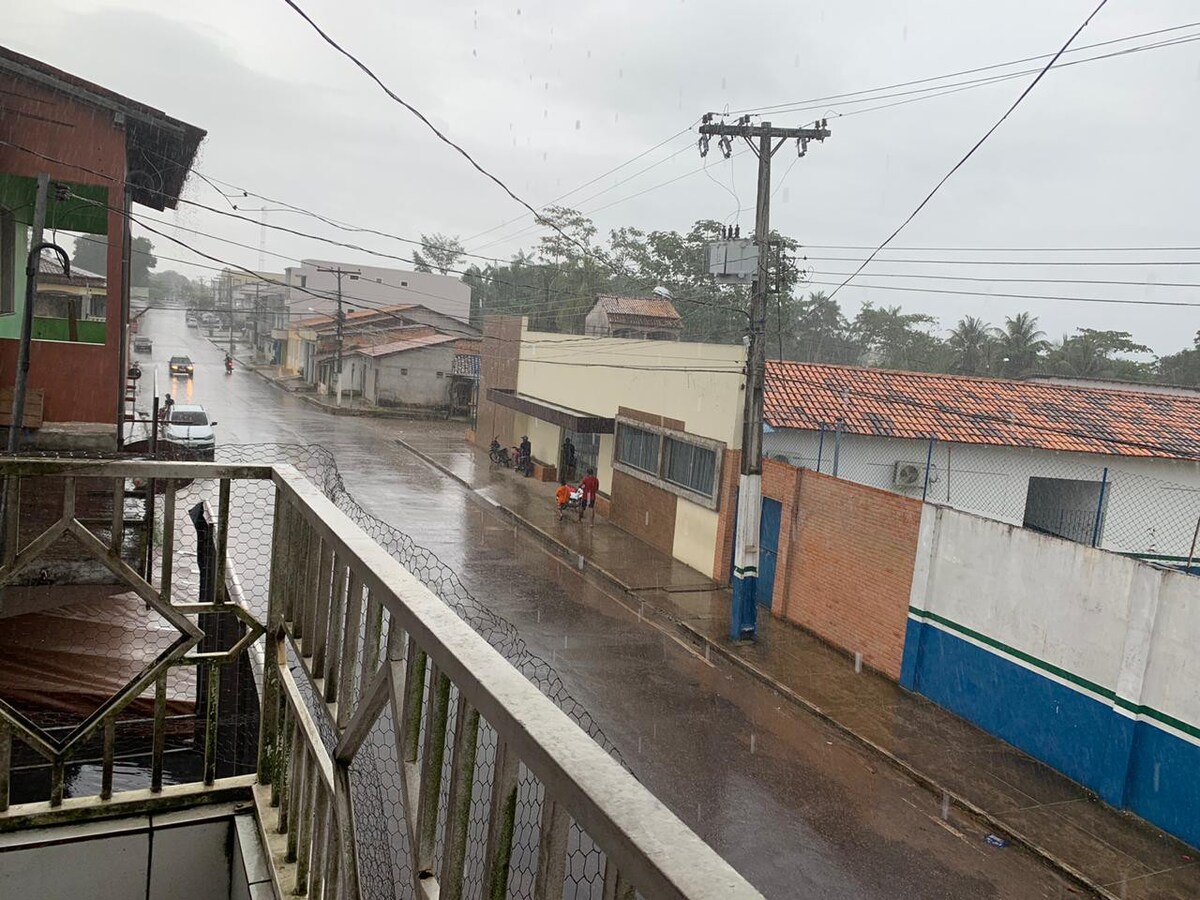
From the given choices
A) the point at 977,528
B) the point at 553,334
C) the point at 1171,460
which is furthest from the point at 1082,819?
the point at 553,334

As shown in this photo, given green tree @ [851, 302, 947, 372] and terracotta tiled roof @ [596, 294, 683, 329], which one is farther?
green tree @ [851, 302, 947, 372]

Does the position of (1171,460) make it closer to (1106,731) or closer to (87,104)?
(1106,731)

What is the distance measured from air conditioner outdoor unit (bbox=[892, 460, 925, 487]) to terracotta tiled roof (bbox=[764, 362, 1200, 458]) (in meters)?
0.57

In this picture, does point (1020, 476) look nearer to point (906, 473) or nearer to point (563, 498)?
point (906, 473)

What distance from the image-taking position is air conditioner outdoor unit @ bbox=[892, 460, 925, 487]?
1489 cm

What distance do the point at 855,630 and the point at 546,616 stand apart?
4.32 m

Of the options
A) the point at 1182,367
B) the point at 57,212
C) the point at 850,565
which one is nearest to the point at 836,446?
the point at 850,565

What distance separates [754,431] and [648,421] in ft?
18.8

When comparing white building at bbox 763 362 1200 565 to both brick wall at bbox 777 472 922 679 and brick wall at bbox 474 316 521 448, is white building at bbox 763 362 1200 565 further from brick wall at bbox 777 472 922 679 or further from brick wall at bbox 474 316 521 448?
brick wall at bbox 474 316 521 448

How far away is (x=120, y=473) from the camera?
323 centimetres

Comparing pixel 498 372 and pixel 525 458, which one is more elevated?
pixel 498 372

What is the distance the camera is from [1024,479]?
50.1ft

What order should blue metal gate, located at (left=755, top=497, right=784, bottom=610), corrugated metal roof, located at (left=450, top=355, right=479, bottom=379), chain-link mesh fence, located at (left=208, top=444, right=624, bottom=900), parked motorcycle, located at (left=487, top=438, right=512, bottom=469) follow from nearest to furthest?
chain-link mesh fence, located at (left=208, top=444, right=624, bottom=900)
blue metal gate, located at (left=755, top=497, right=784, bottom=610)
parked motorcycle, located at (left=487, top=438, right=512, bottom=469)
corrugated metal roof, located at (left=450, top=355, right=479, bottom=379)

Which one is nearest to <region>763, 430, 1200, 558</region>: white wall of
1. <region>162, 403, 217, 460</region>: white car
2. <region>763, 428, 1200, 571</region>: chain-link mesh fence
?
<region>763, 428, 1200, 571</region>: chain-link mesh fence
